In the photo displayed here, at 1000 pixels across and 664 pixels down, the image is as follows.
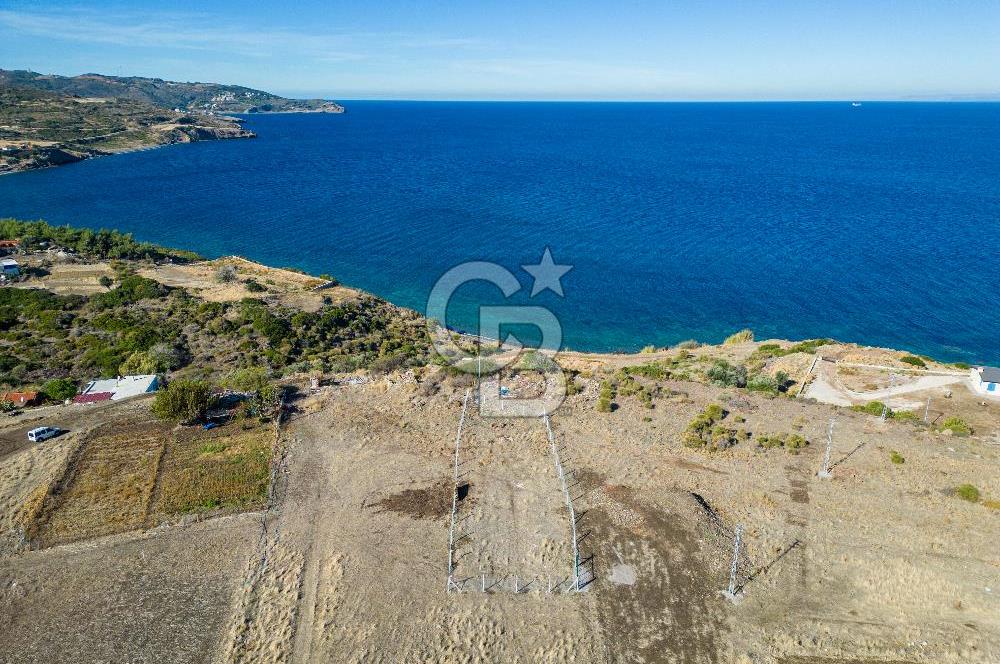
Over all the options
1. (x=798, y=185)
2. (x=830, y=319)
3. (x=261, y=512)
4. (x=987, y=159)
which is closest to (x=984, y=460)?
(x=261, y=512)

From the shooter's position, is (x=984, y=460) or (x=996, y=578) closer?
(x=996, y=578)

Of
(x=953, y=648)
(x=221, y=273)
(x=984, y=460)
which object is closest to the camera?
(x=953, y=648)

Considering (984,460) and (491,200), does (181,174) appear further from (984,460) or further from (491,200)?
(984,460)

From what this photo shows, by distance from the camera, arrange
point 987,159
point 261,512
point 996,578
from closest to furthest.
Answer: point 996,578 < point 261,512 < point 987,159

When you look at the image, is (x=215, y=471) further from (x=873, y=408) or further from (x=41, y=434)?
(x=873, y=408)

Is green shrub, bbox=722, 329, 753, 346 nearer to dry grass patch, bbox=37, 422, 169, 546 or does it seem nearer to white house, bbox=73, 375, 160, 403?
dry grass patch, bbox=37, 422, 169, 546

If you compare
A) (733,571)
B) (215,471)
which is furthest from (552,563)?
(215,471)

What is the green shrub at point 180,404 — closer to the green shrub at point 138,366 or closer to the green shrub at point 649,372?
the green shrub at point 138,366
